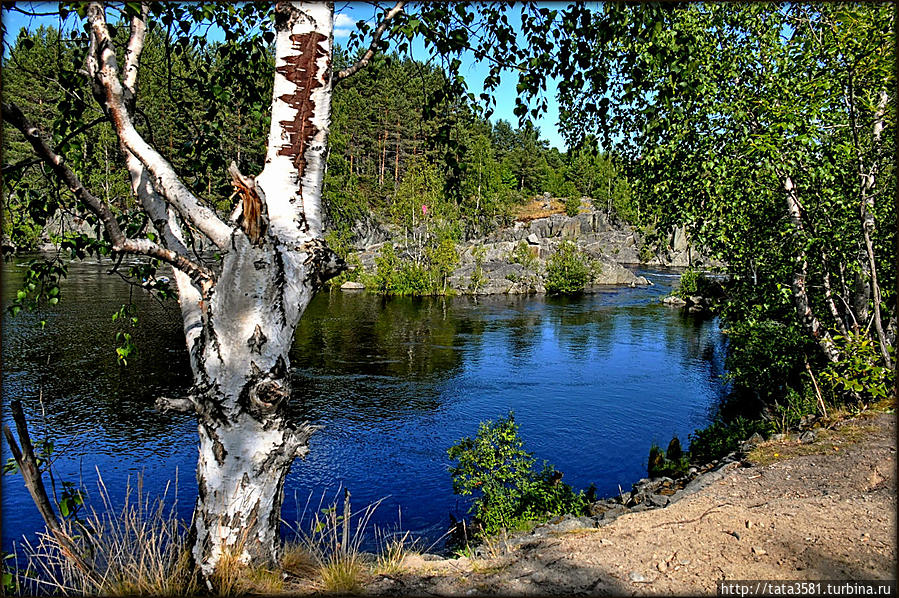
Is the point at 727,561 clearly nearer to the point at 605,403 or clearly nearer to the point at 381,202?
the point at 605,403

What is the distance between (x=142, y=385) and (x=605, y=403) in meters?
14.2

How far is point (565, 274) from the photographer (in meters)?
47.7

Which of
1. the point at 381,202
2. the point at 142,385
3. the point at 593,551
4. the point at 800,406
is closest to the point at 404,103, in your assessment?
the point at 381,202

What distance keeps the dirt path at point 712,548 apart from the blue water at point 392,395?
6.18 meters

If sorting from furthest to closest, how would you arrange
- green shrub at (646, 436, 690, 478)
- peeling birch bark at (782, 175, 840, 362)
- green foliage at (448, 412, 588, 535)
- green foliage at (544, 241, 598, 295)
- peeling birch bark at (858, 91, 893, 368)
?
green foliage at (544, 241, 598, 295) → green shrub at (646, 436, 690, 478) → green foliage at (448, 412, 588, 535) → peeling birch bark at (782, 175, 840, 362) → peeling birch bark at (858, 91, 893, 368)

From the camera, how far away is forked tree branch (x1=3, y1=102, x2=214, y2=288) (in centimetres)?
352

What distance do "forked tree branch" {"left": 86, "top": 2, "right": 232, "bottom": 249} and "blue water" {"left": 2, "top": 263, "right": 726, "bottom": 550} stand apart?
596cm

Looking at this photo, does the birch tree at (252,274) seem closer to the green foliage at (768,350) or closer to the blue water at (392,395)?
the blue water at (392,395)

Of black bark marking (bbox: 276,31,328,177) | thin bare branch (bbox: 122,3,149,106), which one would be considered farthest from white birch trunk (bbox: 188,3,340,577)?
thin bare branch (bbox: 122,3,149,106)

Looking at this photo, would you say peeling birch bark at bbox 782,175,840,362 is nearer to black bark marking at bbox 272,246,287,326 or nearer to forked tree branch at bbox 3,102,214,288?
black bark marking at bbox 272,246,287,326

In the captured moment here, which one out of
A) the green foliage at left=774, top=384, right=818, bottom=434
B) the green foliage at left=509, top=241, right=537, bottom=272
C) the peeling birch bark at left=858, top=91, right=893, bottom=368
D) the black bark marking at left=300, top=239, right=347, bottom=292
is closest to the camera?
the black bark marking at left=300, top=239, right=347, bottom=292

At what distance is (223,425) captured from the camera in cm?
394

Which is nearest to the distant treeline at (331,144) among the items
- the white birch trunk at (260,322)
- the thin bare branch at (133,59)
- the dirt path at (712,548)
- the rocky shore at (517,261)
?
the thin bare branch at (133,59)

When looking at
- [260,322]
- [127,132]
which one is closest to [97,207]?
[127,132]
